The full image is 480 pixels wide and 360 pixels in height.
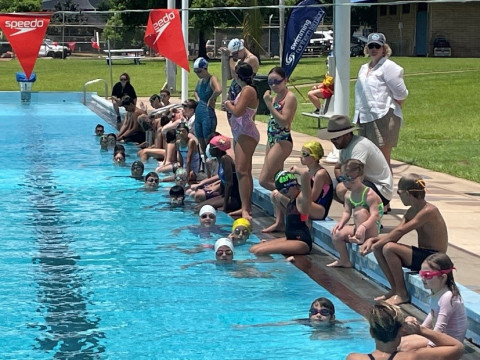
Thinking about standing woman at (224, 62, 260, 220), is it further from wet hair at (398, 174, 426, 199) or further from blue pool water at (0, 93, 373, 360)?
wet hair at (398, 174, 426, 199)

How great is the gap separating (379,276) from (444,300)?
2194 millimetres

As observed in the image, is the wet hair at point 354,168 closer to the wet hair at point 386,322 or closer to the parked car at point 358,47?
the wet hair at point 386,322

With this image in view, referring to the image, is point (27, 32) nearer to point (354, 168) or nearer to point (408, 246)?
point (354, 168)

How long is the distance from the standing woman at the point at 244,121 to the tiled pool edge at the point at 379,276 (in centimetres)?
117

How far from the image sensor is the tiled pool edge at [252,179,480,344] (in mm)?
6254

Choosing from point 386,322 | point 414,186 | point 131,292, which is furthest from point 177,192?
point 386,322

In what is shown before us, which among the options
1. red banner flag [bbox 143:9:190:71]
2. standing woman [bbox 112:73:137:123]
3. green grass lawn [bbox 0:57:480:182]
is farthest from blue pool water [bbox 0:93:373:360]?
standing woman [bbox 112:73:137:123]

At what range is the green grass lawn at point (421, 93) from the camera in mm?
15219

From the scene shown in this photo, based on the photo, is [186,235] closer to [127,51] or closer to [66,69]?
[66,69]

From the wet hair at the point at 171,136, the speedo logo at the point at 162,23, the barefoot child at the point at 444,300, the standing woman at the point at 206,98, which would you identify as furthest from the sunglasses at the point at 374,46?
the speedo logo at the point at 162,23

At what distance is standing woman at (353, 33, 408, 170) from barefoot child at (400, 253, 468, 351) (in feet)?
16.1

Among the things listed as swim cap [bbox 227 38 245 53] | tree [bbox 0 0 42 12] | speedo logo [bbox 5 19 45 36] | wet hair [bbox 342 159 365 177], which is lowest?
wet hair [bbox 342 159 365 177]

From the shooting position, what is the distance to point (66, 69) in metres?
46.2

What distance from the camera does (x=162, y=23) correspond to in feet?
56.4
